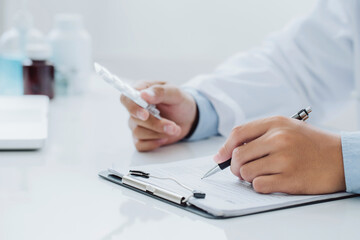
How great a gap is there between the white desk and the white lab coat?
355mm

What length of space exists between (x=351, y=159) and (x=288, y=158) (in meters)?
0.09

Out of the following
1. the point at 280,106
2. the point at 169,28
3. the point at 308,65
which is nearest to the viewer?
the point at 280,106

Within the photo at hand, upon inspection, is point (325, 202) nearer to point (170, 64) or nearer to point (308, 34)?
point (308, 34)

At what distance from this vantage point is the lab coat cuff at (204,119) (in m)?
1.13

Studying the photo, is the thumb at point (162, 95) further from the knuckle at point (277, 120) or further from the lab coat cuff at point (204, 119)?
the knuckle at point (277, 120)

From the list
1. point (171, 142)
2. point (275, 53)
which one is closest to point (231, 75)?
point (275, 53)

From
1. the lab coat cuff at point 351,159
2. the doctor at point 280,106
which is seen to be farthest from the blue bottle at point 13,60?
the lab coat cuff at point 351,159

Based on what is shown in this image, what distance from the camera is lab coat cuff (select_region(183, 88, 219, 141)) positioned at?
1127 millimetres

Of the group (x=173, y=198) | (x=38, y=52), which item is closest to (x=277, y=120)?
(x=173, y=198)

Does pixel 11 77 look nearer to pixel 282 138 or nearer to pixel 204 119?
pixel 204 119

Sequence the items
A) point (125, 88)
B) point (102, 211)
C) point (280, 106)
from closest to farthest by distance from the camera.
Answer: point (102, 211)
point (125, 88)
point (280, 106)

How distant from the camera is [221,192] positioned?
2.38ft

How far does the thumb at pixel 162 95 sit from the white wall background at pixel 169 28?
1.43 metres

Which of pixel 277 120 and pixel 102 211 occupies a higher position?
pixel 277 120
